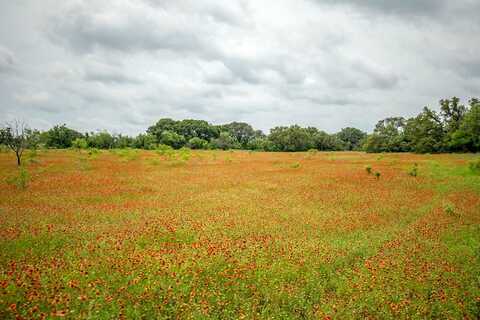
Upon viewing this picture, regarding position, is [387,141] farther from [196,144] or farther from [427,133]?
[196,144]

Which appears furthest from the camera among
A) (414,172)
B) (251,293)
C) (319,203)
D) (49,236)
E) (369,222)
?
(414,172)

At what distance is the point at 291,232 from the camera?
1015 cm

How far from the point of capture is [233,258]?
7691 millimetres

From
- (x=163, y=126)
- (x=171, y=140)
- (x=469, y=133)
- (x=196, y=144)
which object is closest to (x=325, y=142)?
(x=196, y=144)

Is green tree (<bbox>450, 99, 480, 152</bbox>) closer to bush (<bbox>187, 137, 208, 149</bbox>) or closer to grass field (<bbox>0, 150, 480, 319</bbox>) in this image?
grass field (<bbox>0, 150, 480, 319</bbox>)

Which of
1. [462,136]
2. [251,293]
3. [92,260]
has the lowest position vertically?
[251,293]

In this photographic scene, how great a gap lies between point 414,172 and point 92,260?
26.3 metres

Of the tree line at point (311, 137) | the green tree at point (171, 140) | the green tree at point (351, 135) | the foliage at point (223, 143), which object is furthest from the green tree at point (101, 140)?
the green tree at point (351, 135)

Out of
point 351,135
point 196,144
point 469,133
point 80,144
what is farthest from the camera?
point 351,135

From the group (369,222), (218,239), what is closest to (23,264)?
(218,239)

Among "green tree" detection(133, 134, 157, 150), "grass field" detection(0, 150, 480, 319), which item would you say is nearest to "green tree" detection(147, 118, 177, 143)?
"green tree" detection(133, 134, 157, 150)

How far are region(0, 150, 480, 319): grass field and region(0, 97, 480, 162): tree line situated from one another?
24787mm

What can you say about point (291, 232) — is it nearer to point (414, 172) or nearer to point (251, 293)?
point (251, 293)

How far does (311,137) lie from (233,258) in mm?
94443
